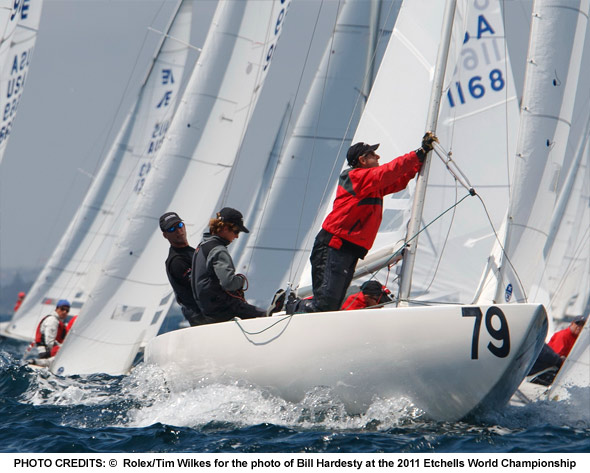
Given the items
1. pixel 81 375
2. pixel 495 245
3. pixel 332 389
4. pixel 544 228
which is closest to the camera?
pixel 332 389

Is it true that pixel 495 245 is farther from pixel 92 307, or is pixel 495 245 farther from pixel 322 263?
pixel 92 307

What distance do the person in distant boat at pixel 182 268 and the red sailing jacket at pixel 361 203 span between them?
5.42 ft

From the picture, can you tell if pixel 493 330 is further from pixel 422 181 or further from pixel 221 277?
pixel 221 277

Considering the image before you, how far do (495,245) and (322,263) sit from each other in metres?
1.89

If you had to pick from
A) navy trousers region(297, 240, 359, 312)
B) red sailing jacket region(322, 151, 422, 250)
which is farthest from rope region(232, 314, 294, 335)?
red sailing jacket region(322, 151, 422, 250)

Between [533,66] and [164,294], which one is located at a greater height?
[533,66]

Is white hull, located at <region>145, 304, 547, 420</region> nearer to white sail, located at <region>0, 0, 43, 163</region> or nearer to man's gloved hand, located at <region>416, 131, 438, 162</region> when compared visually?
man's gloved hand, located at <region>416, 131, 438, 162</region>

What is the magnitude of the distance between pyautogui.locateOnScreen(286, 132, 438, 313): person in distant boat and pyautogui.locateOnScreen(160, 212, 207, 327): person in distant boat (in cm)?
146

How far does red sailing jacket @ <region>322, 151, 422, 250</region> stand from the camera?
20.3 ft

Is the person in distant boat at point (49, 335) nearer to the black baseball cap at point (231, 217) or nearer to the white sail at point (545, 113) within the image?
the black baseball cap at point (231, 217)

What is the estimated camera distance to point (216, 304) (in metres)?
7.12

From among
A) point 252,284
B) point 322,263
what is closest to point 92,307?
point 252,284

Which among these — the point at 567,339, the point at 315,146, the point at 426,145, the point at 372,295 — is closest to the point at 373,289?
the point at 372,295
